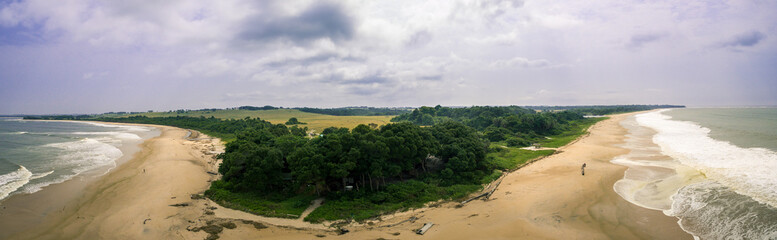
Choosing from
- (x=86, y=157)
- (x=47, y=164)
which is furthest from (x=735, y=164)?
(x=86, y=157)

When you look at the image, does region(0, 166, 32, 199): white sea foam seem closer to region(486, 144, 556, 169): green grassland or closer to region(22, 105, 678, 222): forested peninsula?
region(22, 105, 678, 222): forested peninsula

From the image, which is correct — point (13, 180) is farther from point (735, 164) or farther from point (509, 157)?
point (735, 164)

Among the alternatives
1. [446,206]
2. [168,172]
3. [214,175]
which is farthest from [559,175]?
[168,172]

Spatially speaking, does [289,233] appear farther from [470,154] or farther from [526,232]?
[470,154]

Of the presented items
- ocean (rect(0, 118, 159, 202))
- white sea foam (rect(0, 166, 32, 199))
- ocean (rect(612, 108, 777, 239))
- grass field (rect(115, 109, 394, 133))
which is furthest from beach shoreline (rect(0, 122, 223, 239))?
grass field (rect(115, 109, 394, 133))

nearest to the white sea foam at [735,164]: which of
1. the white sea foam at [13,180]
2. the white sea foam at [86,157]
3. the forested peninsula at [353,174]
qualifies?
the forested peninsula at [353,174]

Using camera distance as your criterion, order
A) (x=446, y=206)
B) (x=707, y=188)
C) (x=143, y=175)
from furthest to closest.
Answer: (x=143, y=175) → (x=707, y=188) → (x=446, y=206)

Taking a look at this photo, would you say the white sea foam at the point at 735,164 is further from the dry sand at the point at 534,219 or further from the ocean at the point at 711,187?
the dry sand at the point at 534,219
